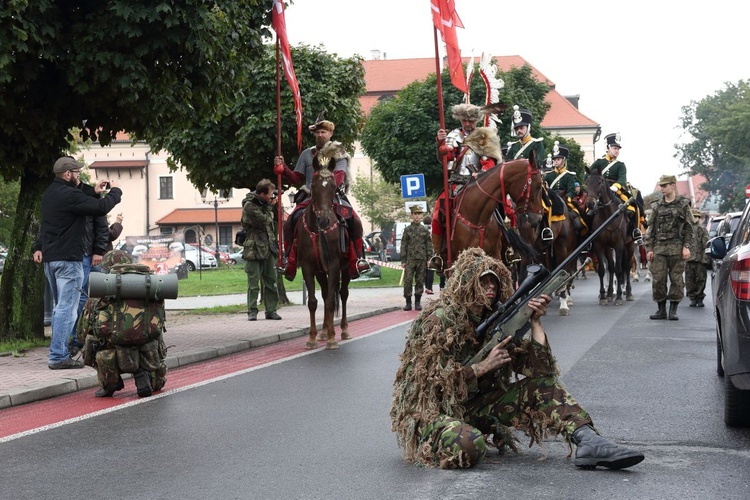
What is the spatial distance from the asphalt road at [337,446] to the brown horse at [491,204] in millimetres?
2682

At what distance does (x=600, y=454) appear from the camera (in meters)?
6.24

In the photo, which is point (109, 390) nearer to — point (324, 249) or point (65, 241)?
point (65, 241)

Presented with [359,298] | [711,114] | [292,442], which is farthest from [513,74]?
[292,442]

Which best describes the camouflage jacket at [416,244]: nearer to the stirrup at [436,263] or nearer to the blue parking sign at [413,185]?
the blue parking sign at [413,185]

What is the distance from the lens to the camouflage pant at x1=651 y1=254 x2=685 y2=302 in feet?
56.1

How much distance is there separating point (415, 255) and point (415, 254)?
0.02m

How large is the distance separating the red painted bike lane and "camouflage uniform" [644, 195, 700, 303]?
193 inches

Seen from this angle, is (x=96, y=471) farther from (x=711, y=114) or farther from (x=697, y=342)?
(x=711, y=114)

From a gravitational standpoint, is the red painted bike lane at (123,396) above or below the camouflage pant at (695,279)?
below

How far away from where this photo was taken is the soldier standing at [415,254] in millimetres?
21906

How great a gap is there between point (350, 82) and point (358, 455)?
59.8 feet

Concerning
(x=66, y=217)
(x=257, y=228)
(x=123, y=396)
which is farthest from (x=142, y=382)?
(x=257, y=228)

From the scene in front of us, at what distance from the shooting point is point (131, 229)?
89125 millimetres

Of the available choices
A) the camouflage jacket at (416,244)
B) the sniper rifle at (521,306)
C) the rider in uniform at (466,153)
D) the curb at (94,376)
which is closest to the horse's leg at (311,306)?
the curb at (94,376)
